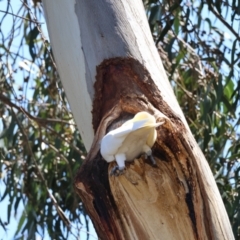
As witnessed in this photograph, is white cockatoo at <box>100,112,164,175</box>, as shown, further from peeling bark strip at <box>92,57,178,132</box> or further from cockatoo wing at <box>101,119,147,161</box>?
peeling bark strip at <box>92,57,178,132</box>

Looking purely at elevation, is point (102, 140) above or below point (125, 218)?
above

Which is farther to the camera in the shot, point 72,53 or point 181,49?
point 181,49

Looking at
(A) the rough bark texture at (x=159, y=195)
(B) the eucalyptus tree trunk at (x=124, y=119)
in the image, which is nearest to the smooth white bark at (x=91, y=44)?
(B) the eucalyptus tree trunk at (x=124, y=119)

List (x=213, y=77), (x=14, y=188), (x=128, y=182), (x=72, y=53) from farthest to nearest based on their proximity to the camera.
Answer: (x=14, y=188) → (x=213, y=77) → (x=72, y=53) → (x=128, y=182)

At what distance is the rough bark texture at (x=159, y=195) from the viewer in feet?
3.84

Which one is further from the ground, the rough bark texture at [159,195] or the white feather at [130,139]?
the white feather at [130,139]

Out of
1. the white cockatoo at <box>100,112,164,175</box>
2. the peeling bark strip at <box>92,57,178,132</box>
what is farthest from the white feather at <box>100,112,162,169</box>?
the peeling bark strip at <box>92,57,178,132</box>

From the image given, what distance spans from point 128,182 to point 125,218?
8cm

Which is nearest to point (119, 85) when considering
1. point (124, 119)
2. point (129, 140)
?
point (124, 119)

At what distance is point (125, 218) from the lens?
1.20 m

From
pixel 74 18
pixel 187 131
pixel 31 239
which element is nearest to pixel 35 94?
pixel 31 239

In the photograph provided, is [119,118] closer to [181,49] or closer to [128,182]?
[128,182]

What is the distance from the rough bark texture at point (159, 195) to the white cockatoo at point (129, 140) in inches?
0.7

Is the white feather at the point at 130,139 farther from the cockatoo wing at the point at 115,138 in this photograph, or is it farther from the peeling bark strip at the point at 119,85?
the peeling bark strip at the point at 119,85
